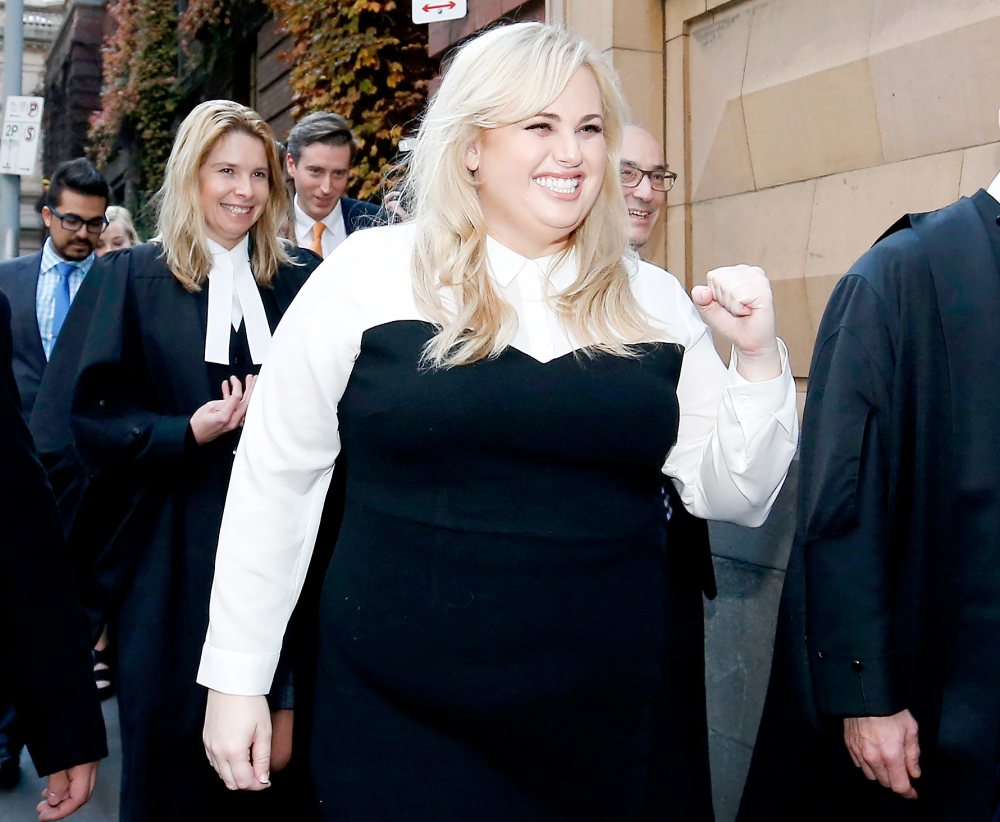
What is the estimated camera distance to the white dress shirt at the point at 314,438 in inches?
81.0

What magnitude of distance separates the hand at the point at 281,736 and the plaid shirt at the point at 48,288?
3.34 meters

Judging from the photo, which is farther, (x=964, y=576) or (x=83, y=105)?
(x=83, y=105)

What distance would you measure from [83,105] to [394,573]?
22152 millimetres

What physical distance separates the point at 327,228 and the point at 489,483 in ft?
11.7

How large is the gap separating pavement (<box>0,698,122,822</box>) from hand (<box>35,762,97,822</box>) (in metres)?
2.43

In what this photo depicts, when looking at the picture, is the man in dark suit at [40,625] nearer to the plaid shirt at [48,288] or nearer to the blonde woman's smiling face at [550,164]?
the blonde woman's smiling face at [550,164]

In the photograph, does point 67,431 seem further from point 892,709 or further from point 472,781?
point 892,709

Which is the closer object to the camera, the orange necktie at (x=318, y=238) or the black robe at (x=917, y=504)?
the black robe at (x=917, y=504)

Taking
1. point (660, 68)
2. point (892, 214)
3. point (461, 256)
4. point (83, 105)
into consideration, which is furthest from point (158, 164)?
point (461, 256)

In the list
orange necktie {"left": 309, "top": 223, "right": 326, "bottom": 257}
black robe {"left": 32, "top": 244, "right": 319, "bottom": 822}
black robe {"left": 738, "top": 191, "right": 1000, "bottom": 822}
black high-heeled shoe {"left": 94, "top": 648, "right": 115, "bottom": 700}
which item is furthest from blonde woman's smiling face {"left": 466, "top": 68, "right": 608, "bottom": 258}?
black high-heeled shoe {"left": 94, "top": 648, "right": 115, "bottom": 700}

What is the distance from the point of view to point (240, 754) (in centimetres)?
202

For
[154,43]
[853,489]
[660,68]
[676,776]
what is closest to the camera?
[676,776]

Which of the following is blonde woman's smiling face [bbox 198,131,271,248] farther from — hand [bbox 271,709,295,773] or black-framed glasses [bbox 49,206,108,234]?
black-framed glasses [bbox 49,206,108,234]

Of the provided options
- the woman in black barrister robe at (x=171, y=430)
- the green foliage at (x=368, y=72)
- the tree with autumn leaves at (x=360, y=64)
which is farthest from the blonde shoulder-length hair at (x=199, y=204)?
the green foliage at (x=368, y=72)
